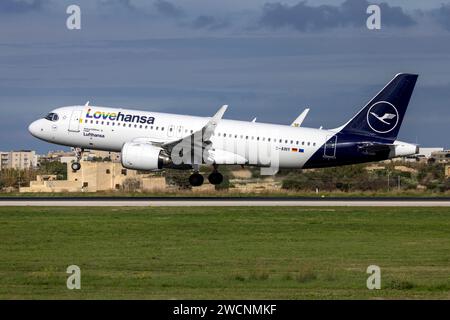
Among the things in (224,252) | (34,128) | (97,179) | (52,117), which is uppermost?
(52,117)

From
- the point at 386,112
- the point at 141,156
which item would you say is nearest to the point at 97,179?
the point at 141,156

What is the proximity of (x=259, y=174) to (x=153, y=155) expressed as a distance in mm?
9040

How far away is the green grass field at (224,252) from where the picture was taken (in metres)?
25.4

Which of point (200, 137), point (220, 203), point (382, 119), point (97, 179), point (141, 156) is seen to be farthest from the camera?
point (97, 179)

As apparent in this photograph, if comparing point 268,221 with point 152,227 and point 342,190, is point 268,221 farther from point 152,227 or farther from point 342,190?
point 342,190

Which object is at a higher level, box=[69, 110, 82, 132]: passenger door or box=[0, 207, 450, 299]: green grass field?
box=[69, 110, 82, 132]: passenger door

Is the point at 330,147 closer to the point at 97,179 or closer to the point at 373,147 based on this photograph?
the point at 373,147

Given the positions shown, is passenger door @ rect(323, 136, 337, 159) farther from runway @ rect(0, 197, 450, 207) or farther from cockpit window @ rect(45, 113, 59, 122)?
cockpit window @ rect(45, 113, 59, 122)

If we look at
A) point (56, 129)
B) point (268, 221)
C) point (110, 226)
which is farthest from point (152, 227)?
point (56, 129)

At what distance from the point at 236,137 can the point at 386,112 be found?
9.72 meters

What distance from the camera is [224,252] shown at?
33250 millimetres

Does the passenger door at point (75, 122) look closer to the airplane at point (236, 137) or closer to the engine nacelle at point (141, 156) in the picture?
the airplane at point (236, 137)

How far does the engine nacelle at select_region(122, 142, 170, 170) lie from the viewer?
6041 cm

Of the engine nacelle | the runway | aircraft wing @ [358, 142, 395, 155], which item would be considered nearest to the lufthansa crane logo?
aircraft wing @ [358, 142, 395, 155]
